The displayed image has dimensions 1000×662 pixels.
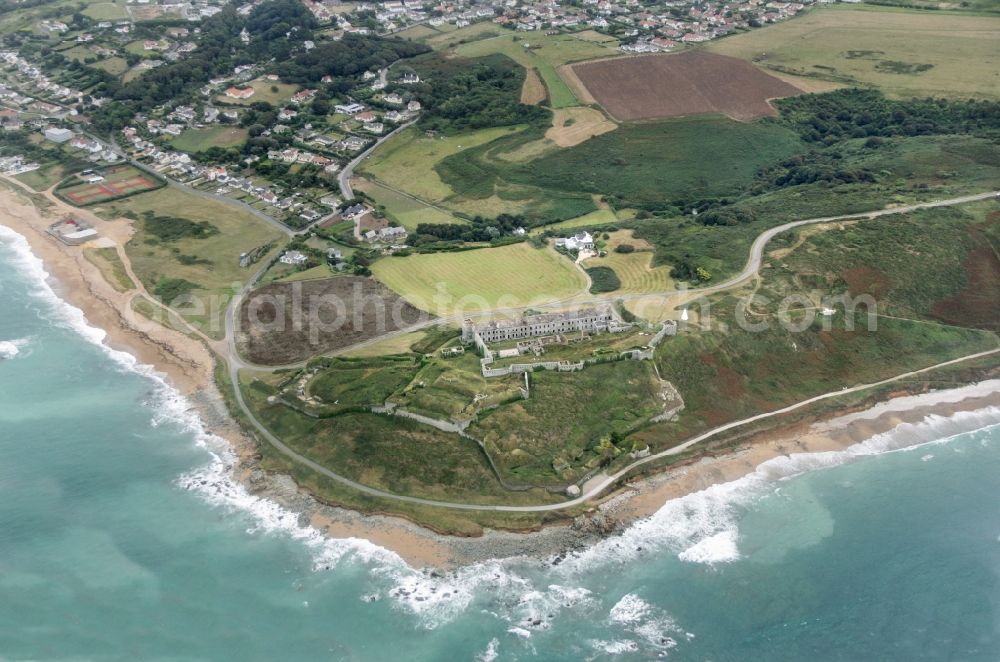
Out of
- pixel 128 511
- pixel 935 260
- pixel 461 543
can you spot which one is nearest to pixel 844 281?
pixel 935 260

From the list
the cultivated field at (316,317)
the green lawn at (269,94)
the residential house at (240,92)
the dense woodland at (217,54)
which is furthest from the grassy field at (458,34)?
the cultivated field at (316,317)

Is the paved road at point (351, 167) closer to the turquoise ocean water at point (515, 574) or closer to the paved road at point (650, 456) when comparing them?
the paved road at point (650, 456)

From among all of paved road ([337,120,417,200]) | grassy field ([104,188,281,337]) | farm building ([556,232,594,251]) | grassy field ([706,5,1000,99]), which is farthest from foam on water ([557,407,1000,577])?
grassy field ([706,5,1000,99])

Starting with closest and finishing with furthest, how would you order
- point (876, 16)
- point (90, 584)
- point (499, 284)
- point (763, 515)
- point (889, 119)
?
point (90, 584), point (763, 515), point (499, 284), point (889, 119), point (876, 16)

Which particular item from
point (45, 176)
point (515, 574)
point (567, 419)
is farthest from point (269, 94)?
point (515, 574)

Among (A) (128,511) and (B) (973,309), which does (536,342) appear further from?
(B) (973,309)

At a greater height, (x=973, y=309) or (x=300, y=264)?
(x=973, y=309)

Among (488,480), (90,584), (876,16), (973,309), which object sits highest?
(876,16)
